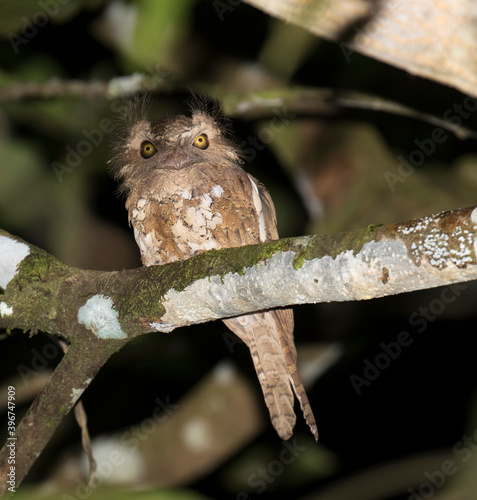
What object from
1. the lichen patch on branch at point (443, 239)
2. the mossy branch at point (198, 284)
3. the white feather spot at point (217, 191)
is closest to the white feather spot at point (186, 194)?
the white feather spot at point (217, 191)

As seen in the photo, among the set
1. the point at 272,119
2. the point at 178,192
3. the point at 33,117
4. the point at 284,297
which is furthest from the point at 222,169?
the point at 33,117

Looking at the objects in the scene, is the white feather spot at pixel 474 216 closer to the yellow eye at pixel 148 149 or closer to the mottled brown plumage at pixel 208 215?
the mottled brown plumage at pixel 208 215

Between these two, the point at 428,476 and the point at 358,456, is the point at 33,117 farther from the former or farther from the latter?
the point at 358,456

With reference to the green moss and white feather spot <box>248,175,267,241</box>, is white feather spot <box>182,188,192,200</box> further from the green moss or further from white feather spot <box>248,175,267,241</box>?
the green moss

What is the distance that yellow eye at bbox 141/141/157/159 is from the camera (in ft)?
11.1

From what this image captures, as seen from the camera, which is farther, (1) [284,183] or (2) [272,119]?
(1) [284,183]

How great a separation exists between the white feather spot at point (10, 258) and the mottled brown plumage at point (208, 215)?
27.6 inches

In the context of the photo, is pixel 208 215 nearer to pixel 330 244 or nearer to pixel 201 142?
pixel 201 142

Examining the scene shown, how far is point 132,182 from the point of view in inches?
136

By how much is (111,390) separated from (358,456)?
3550 mm

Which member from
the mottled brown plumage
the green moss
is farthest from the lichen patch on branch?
the mottled brown plumage

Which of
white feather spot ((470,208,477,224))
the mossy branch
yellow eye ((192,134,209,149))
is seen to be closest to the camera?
white feather spot ((470,208,477,224))

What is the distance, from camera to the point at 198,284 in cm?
216

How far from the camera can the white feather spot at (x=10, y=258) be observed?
8.70ft
